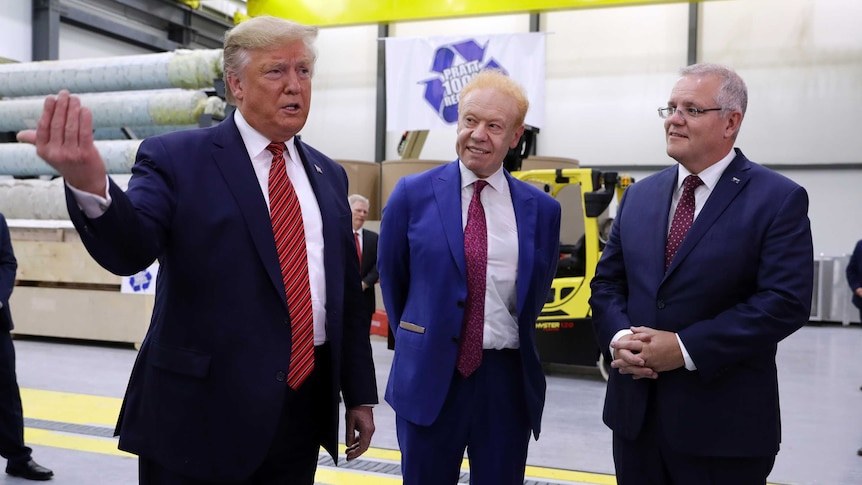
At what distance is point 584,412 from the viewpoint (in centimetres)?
585

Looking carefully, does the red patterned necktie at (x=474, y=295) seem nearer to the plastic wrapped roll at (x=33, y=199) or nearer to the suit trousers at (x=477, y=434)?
the suit trousers at (x=477, y=434)

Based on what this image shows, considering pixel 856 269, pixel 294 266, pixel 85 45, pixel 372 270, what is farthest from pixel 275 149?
pixel 85 45

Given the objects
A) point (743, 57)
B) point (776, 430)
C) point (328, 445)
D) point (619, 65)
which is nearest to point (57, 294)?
point (328, 445)

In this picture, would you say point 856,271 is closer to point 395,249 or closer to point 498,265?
point 498,265

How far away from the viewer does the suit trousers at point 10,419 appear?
3.96 metres

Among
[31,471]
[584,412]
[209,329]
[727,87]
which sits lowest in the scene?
[584,412]

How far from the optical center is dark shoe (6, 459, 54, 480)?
396cm

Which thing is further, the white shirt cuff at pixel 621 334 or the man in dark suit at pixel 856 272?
the man in dark suit at pixel 856 272

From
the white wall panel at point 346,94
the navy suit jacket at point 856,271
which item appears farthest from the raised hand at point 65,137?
the white wall panel at point 346,94

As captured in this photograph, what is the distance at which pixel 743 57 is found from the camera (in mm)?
13750

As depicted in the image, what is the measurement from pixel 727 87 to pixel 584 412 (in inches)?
163

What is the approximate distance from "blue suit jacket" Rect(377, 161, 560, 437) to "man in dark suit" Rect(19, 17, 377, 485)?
431mm

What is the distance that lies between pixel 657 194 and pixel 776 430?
75cm

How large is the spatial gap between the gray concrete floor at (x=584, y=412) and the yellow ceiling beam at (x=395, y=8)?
6187 mm
